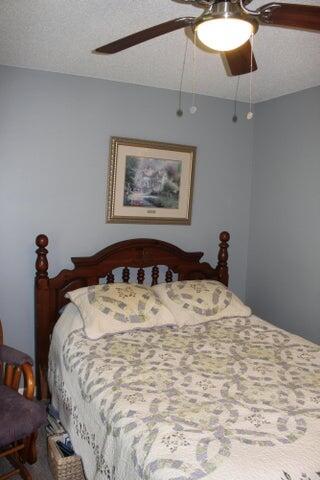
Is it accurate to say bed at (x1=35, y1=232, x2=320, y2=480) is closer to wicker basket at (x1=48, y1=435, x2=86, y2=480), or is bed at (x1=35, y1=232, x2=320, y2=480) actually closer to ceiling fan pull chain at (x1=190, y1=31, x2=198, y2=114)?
wicker basket at (x1=48, y1=435, x2=86, y2=480)

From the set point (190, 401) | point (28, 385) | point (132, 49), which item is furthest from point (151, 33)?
point (28, 385)

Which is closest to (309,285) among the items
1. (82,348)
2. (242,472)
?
(82,348)

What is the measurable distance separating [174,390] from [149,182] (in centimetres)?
175

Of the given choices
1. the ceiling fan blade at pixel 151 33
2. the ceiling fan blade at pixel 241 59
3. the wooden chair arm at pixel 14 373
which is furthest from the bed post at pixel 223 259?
the ceiling fan blade at pixel 151 33

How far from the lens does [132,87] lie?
3109 millimetres

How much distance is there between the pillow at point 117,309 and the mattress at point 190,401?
0.19ft

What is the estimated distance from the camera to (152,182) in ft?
10.6

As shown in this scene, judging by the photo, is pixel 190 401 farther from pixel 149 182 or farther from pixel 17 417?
pixel 149 182

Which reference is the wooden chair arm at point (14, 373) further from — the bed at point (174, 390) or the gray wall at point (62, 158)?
the gray wall at point (62, 158)

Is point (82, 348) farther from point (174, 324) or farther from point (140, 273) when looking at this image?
point (140, 273)

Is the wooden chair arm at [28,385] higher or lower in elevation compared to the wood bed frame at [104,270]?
lower

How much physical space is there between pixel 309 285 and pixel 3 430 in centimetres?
221

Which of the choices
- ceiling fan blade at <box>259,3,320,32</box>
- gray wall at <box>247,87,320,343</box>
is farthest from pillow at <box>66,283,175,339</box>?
ceiling fan blade at <box>259,3,320,32</box>

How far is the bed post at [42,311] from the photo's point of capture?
2.80 meters
